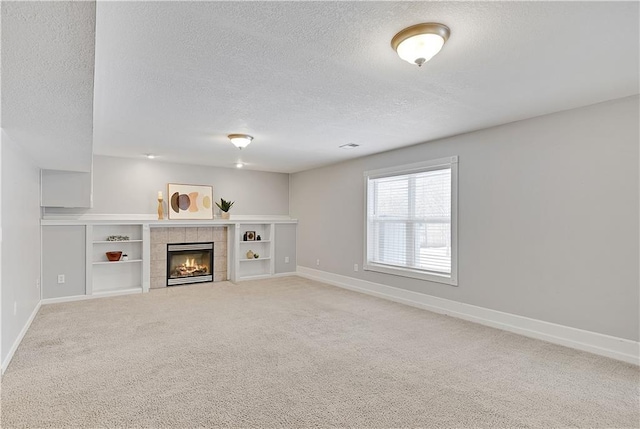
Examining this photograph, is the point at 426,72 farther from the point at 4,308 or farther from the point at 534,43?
the point at 4,308

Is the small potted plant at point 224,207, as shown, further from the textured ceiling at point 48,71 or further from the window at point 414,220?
the textured ceiling at point 48,71

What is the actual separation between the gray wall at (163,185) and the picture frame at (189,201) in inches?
4.3

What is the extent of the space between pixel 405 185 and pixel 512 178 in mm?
1650

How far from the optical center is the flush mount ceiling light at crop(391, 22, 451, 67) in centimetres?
199

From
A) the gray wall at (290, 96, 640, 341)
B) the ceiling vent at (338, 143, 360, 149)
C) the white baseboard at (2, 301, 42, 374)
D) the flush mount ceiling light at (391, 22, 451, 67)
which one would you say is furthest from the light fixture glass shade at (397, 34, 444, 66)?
the white baseboard at (2, 301, 42, 374)

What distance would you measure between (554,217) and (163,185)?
616cm

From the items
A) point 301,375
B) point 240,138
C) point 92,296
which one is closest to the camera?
point 301,375

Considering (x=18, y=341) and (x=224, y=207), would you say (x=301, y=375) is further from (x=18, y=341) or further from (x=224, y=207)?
(x=224, y=207)

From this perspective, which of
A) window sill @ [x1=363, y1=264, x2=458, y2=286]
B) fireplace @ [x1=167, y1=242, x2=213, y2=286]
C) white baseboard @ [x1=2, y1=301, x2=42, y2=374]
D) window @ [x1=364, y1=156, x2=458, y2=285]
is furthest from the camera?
fireplace @ [x1=167, y1=242, x2=213, y2=286]

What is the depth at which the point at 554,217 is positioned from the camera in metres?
3.54

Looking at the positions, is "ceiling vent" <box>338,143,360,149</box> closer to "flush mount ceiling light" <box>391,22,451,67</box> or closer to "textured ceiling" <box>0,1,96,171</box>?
"flush mount ceiling light" <box>391,22,451,67</box>

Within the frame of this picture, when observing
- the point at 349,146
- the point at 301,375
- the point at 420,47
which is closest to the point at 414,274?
the point at 349,146

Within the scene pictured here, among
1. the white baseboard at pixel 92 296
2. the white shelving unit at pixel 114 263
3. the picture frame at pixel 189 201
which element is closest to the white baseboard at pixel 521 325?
the picture frame at pixel 189 201

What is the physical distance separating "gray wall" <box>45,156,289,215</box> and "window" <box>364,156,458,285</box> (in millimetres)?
2721
